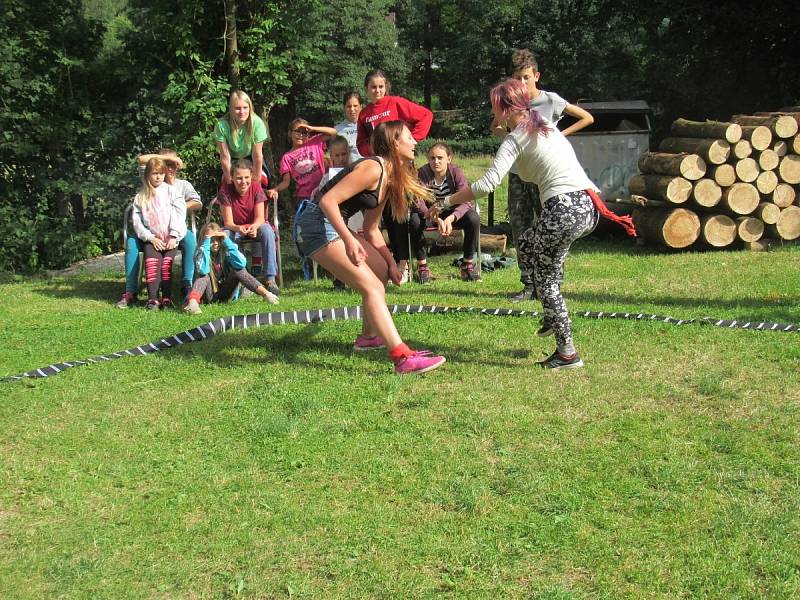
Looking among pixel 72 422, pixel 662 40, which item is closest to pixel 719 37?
pixel 662 40

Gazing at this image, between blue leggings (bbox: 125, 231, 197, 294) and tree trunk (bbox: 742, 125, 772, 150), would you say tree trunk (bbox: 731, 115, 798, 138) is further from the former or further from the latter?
blue leggings (bbox: 125, 231, 197, 294)

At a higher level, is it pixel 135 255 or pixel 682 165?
pixel 682 165

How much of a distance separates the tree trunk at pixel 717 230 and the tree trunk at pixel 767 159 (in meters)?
0.74

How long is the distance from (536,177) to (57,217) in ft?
27.3

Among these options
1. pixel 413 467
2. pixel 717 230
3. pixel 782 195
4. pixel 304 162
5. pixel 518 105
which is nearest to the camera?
pixel 413 467

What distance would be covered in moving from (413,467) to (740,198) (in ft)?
23.1

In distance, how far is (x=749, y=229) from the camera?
9805 millimetres

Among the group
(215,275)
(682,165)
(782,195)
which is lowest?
(215,275)

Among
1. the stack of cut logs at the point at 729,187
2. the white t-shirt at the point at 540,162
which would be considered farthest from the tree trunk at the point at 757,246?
the white t-shirt at the point at 540,162

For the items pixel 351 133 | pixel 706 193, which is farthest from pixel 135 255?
pixel 706 193

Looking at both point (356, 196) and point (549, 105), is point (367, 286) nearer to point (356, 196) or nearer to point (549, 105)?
point (356, 196)

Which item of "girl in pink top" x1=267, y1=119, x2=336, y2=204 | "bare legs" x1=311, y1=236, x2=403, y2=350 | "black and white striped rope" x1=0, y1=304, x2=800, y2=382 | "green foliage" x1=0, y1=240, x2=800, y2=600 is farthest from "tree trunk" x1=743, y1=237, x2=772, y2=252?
"bare legs" x1=311, y1=236, x2=403, y2=350

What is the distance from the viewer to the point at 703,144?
9.71 meters

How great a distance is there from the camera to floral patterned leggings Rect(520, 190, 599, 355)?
5.36m
